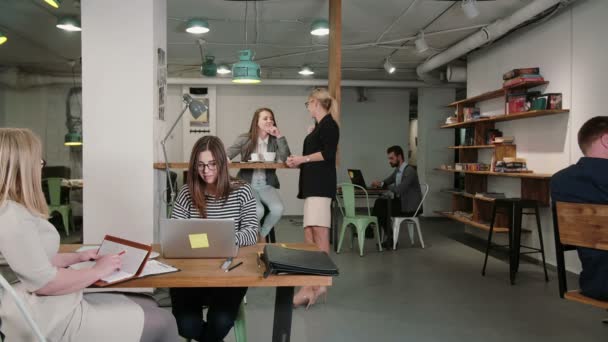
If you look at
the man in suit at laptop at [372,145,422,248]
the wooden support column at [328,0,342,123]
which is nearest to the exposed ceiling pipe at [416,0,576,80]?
the man in suit at laptop at [372,145,422,248]

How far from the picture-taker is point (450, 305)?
3.79 m

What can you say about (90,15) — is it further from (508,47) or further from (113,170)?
(508,47)

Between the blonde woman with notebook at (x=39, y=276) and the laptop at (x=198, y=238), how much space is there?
27cm

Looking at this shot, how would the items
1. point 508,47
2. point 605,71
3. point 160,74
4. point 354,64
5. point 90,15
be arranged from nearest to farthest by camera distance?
point 90,15 < point 160,74 < point 605,71 < point 508,47 < point 354,64

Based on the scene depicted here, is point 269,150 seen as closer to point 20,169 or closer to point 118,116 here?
point 118,116

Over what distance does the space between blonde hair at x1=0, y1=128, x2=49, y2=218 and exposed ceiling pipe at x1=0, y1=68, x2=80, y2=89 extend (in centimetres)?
495

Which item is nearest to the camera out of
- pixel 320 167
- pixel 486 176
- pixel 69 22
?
pixel 320 167

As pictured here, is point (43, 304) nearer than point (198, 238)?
Yes

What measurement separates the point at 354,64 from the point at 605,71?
14.9 feet

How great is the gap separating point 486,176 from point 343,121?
3855 mm

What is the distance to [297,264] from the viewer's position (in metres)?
1.65

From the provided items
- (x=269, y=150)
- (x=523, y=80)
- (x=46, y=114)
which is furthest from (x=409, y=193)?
(x=46, y=114)

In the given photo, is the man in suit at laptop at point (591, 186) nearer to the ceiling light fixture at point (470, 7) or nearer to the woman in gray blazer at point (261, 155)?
the woman in gray blazer at point (261, 155)

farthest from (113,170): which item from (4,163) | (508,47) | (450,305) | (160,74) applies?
(508,47)
